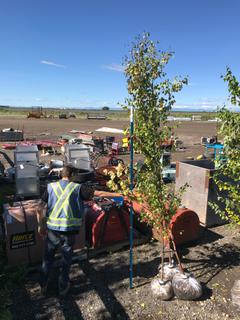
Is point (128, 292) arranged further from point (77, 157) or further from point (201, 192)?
point (77, 157)

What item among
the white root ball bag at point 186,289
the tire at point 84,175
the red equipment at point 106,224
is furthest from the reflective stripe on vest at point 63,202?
the tire at point 84,175

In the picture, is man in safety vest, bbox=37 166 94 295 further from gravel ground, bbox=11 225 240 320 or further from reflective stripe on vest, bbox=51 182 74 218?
gravel ground, bbox=11 225 240 320

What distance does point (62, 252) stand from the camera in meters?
5.07

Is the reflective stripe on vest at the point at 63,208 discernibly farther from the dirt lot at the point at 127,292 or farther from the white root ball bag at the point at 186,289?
the white root ball bag at the point at 186,289

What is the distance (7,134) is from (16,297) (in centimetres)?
2527

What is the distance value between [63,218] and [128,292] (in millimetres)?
1899

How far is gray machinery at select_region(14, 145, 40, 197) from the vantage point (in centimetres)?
1005

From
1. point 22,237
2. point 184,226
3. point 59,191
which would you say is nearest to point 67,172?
point 59,191

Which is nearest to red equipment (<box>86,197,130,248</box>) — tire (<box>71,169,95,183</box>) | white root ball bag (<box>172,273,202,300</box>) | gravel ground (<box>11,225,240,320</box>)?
gravel ground (<box>11,225,240,320</box>)

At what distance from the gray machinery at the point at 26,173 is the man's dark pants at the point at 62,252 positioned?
17.9ft

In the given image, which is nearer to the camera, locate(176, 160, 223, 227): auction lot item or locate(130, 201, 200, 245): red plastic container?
locate(130, 201, 200, 245): red plastic container

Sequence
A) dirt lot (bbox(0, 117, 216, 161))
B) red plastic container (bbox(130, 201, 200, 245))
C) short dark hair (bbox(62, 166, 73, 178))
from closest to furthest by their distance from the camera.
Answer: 1. short dark hair (bbox(62, 166, 73, 178))
2. red plastic container (bbox(130, 201, 200, 245))
3. dirt lot (bbox(0, 117, 216, 161))

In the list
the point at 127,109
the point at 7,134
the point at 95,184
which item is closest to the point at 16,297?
the point at 127,109

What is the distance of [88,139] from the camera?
2180 cm
